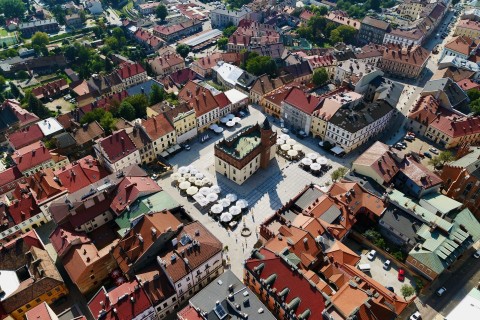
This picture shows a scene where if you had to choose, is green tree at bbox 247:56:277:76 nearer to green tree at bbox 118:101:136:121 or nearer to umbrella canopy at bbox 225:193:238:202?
green tree at bbox 118:101:136:121

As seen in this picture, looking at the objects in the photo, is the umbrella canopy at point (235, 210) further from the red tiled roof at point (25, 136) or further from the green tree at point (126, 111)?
the red tiled roof at point (25, 136)

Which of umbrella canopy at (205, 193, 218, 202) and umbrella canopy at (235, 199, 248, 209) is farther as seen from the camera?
umbrella canopy at (205, 193, 218, 202)

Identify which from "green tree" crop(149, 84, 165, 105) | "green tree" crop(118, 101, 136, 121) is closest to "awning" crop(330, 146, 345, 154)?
"green tree" crop(149, 84, 165, 105)

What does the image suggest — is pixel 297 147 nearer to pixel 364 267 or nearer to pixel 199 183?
pixel 199 183

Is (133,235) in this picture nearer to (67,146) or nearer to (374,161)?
(67,146)

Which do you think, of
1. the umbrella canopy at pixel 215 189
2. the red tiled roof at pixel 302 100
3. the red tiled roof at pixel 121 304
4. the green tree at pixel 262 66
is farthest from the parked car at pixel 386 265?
the green tree at pixel 262 66

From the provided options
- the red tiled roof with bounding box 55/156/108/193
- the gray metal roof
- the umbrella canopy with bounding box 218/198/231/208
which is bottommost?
the umbrella canopy with bounding box 218/198/231/208

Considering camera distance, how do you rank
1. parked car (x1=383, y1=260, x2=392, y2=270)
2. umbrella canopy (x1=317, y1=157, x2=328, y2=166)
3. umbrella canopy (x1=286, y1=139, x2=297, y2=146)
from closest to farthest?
parked car (x1=383, y1=260, x2=392, y2=270) < umbrella canopy (x1=317, y1=157, x2=328, y2=166) < umbrella canopy (x1=286, y1=139, x2=297, y2=146)
